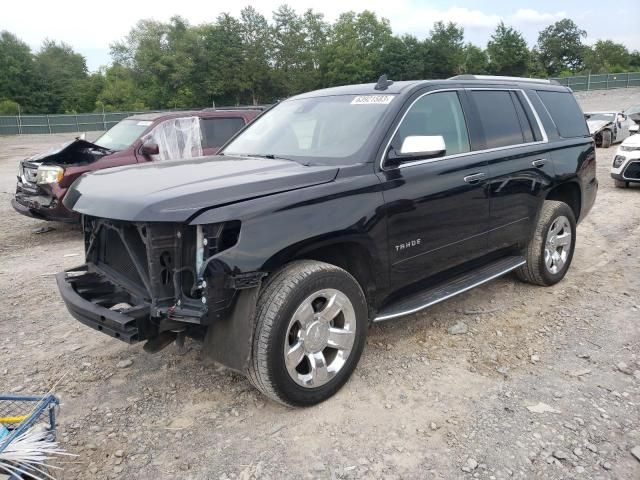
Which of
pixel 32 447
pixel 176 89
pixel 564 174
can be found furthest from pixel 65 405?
pixel 176 89

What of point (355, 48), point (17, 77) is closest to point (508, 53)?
point (355, 48)

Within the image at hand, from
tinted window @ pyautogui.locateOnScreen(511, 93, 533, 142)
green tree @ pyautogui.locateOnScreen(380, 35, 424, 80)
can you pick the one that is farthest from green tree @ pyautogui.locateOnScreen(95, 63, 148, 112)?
tinted window @ pyautogui.locateOnScreen(511, 93, 533, 142)

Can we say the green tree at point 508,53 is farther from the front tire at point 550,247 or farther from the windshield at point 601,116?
the front tire at point 550,247

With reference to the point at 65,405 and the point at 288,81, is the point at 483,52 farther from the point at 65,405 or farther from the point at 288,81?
the point at 65,405

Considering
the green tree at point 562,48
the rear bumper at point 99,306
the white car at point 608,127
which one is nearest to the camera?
the rear bumper at point 99,306

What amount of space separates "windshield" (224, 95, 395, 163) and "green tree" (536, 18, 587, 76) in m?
100.0

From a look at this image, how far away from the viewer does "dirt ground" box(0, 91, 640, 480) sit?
2701 millimetres

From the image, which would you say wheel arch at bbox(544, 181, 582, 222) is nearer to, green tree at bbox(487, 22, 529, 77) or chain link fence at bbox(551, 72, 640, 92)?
chain link fence at bbox(551, 72, 640, 92)

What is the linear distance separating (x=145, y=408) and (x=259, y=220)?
144 centimetres

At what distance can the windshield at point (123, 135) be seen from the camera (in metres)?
8.30

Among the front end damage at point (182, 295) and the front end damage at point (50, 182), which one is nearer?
Answer: the front end damage at point (182, 295)

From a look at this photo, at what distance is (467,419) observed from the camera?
3037mm

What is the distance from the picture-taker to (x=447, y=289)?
12.9 feet

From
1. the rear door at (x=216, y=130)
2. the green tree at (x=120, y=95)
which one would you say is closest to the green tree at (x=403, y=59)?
the green tree at (x=120, y=95)
